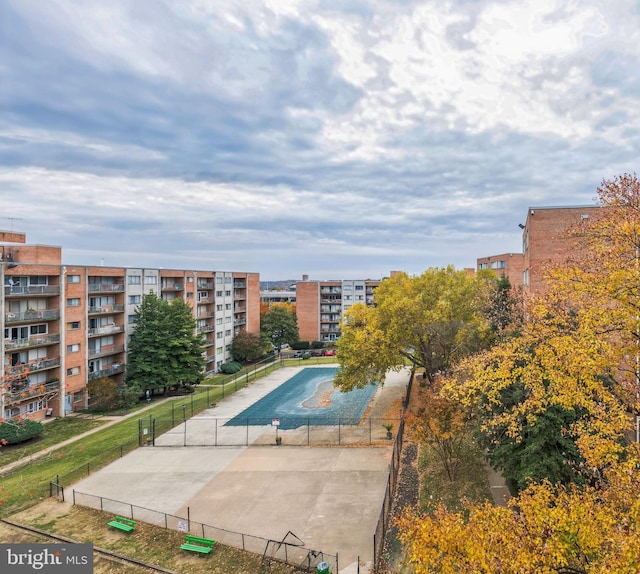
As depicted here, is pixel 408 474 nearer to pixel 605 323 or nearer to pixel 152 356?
pixel 605 323

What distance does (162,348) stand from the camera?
4731cm

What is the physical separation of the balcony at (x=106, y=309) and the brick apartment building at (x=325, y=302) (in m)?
43.1

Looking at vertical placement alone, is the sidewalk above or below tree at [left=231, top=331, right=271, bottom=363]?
below

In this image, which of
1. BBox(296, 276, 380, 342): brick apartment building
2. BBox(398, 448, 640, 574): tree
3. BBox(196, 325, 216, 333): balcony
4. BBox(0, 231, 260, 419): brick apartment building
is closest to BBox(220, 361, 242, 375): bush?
BBox(196, 325, 216, 333): balcony

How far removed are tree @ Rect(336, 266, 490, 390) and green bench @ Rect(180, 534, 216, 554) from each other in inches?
673

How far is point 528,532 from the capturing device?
27.7 ft

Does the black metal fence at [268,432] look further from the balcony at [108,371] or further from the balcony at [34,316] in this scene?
the balcony at [34,316]

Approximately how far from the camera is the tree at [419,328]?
102 ft

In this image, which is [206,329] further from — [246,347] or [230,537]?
[230,537]

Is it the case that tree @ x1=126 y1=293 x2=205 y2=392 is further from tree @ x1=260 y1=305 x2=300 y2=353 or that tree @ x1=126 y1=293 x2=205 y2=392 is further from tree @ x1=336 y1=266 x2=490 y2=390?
tree @ x1=260 y1=305 x2=300 y2=353

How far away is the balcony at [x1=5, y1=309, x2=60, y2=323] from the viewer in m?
36.0

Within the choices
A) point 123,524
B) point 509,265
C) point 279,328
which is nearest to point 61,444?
point 123,524

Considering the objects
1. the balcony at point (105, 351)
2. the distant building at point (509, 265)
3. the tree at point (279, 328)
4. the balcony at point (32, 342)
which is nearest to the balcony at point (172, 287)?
the balcony at point (105, 351)

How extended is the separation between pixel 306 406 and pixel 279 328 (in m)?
38.6
